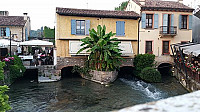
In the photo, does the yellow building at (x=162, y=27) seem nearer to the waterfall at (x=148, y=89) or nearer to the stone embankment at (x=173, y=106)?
the waterfall at (x=148, y=89)

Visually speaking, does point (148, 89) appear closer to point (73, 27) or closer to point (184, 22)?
point (73, 27)

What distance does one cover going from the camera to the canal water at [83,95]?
10852 millimetres

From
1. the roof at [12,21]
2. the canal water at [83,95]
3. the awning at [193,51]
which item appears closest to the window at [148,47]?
the canal water at [83,95]

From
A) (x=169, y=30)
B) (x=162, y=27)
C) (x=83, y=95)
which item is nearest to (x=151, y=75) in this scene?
(x=162, y=27)

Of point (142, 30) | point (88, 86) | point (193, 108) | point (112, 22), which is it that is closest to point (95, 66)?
point (88, 86)

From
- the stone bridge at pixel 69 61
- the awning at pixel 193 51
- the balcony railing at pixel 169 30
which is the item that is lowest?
the stone bridge at pixel 69 61

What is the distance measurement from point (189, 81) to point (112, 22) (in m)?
10.5

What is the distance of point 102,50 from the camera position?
17188mm

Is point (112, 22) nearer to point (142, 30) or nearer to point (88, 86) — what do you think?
point (142, 30)

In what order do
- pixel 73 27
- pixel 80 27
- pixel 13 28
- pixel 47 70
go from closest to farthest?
pixel 47 70, pixel 73 27, pixel 80 27, pixel 13 28

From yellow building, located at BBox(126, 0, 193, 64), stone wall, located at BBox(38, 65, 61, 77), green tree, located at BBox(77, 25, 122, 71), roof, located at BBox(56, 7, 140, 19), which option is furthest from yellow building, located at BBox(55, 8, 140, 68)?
green tree, located at BBox(77, 25, 122, 71)

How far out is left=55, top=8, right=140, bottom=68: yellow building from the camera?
19.4 m

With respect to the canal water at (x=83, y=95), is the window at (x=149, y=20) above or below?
above

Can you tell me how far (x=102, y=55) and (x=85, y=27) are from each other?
14.9 feet
